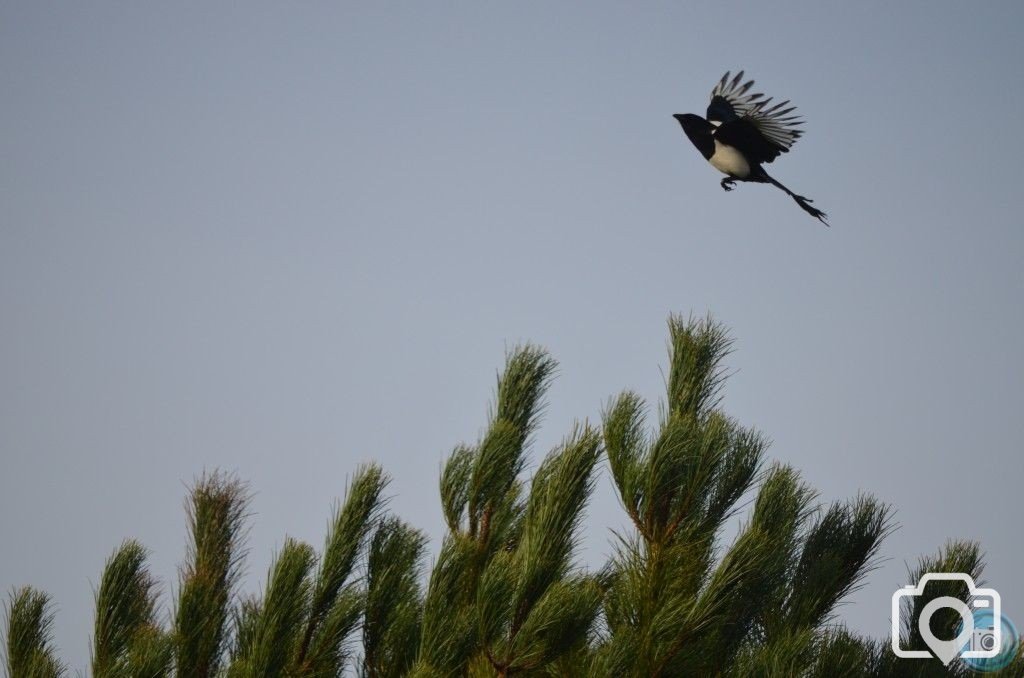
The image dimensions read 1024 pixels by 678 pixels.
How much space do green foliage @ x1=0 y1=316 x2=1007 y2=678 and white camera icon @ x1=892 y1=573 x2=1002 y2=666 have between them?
5 cm

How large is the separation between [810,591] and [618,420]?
1.28 metres

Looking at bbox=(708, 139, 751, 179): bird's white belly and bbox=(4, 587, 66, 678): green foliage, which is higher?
bbox=(708, 139, 751, 179): bird's white belly

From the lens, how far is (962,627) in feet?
18.2

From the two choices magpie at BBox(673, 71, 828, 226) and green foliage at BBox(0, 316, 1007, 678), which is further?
magpie at BBox(673, 71, 828, 226)

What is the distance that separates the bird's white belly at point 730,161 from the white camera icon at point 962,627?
2.95m

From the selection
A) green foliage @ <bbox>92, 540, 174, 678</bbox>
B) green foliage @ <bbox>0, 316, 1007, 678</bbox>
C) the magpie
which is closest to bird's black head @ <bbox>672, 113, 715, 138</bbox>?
the magpie

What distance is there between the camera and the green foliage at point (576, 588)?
16.3 feet

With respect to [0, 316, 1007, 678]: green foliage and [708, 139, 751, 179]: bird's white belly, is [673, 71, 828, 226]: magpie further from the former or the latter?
[0, 316, 1007, 678]: green foliage

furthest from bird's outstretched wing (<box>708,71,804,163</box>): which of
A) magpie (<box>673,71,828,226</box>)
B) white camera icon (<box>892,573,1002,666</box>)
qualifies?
white camera icon (<box>892,573,1002,666</box>)

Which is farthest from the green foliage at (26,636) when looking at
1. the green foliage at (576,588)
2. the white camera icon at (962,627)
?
the white camera icon at (962,627)

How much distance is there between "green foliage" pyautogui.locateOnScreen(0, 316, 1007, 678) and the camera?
498 centimetres

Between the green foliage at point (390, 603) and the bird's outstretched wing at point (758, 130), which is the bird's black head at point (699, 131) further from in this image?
the green foliage at point (390, 603)

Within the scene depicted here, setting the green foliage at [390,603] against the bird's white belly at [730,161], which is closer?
the green foliage at [390,603]

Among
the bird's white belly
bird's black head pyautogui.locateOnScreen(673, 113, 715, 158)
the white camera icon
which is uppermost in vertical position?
bird's black head pyautogui.locateOnScreen(673, 113, 715, 158)
